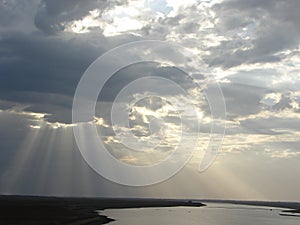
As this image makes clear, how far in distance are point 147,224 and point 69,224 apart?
14558 millimetres

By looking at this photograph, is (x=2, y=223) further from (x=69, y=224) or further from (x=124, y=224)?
(x=124, y=224)

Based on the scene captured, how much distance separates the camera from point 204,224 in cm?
8369

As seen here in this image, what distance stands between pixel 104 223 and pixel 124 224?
351 cm

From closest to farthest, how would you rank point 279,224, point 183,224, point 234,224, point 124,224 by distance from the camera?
point 124,224 < point 183,224 < point 234,224 < point 279,224

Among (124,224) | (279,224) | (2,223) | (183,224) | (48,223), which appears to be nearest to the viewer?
(2,223)

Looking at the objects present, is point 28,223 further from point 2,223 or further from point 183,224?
point 183,224

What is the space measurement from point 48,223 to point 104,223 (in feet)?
43.6

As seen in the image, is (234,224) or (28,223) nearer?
(28,223)

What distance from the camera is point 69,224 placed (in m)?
67.7

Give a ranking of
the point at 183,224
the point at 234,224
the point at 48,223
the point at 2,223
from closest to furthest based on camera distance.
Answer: the point at 2,223 < the point at 48,223 < the point at 183,224 < the point at 234,224

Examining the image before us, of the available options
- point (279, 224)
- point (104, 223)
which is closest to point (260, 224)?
point (279, 224)

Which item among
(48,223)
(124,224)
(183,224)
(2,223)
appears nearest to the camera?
(2,223)

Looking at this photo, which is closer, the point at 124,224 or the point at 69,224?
the point at 69,224

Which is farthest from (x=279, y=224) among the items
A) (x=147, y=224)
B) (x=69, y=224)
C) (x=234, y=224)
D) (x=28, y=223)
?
(x=28, y=223)
